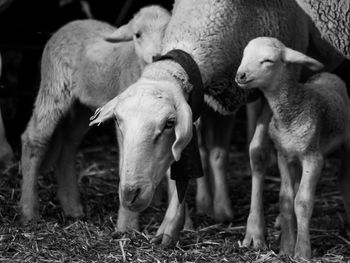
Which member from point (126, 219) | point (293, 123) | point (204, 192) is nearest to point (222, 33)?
point (293, 123)

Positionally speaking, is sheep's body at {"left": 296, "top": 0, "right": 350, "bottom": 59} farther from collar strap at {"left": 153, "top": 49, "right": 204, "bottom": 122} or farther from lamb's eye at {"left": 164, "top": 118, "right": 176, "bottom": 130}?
lamb's eye at {"left": 164, "top": 118, "right": 176, "bottom": 130}

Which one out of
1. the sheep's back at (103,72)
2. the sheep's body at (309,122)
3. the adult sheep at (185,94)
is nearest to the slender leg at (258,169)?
the adult sheep at (185,94)

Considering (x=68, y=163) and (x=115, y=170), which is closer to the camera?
(x=68, y=163)

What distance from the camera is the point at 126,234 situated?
5.46m

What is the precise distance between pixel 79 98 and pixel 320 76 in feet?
5.21

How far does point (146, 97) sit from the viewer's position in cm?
476

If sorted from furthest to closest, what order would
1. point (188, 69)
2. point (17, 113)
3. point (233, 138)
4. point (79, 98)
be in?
point (233, 138) → point (17, 113) → point (79, 98) → point (188, 69)

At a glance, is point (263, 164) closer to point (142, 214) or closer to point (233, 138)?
point (142, 214)

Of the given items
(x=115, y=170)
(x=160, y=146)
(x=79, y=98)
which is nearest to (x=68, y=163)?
(x=79, y=98)

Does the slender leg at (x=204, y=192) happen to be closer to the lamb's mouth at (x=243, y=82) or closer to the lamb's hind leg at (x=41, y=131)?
the lamb's hind leg at (x=41, y=131)

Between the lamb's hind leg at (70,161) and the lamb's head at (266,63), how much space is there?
1681 mm

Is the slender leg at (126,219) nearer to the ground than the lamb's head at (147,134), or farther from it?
nearer to the ground

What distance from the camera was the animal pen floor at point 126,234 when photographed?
5.09 meters

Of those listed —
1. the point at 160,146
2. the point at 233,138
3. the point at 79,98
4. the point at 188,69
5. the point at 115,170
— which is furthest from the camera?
the point at 233,138
